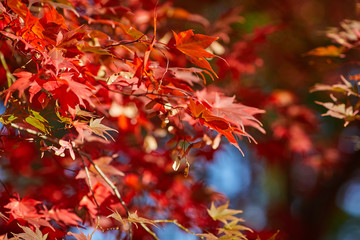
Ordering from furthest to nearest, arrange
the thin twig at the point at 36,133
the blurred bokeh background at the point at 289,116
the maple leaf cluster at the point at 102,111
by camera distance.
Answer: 1. the blurred bokeh background at the point at 289,116
2. the thin twig at the point at 36,133
3. the maple leaf cluster at the point at 102,111

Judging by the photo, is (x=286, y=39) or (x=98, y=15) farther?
(x=286, y=39)

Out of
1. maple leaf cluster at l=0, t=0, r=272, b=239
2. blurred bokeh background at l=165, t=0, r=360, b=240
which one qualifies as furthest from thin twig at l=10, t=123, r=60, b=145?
blurred bokeh background at l=165, t=0, r=360, b=240

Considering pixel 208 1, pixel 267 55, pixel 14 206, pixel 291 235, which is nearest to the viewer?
pixel 14 206

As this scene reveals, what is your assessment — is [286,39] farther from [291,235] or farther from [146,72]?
[146,72]

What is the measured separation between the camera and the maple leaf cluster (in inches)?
31.4

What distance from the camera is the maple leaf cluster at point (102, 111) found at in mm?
797

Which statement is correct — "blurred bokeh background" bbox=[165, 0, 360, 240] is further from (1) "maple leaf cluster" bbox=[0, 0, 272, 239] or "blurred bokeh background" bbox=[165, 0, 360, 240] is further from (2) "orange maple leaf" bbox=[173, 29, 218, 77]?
(2) "orange maple leaf" bbox=[173, 29, 218, 77]

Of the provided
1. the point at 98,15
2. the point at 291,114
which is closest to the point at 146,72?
the point at 98,15

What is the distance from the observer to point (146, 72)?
90 centimetres

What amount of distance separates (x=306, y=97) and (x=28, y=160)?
146 inches

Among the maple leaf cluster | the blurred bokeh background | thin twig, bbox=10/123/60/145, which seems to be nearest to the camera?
the maple leaf cluster

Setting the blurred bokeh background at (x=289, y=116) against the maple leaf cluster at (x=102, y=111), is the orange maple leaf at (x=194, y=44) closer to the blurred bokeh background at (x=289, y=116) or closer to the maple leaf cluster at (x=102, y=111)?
the maple leaf cluster at (x=102, y=111)

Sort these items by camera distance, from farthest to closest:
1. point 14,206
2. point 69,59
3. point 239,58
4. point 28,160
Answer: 1. point 239,58
2. point 28,160
3. point 14,206
4. point 69,59

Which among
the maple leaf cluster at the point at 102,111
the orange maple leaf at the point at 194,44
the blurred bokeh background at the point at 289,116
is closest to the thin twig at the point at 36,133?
the maple leaf cluster at the point at 102,111
